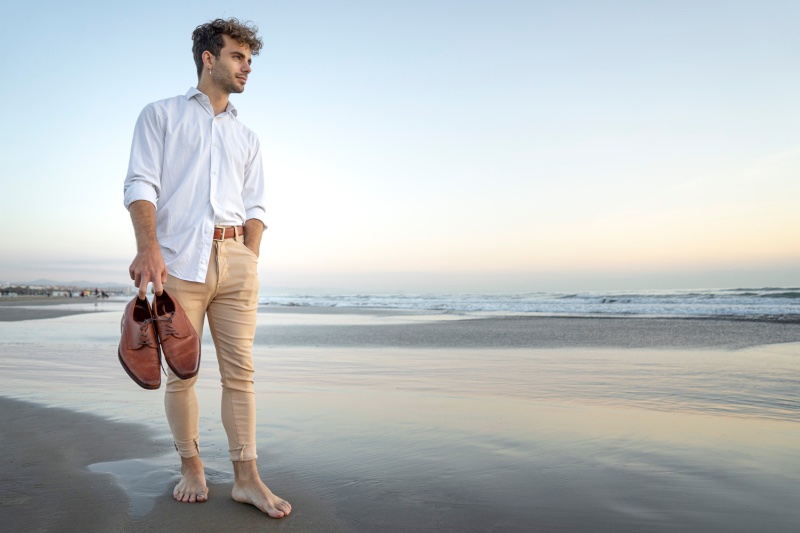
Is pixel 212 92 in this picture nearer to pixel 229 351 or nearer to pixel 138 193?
pixel 138 193

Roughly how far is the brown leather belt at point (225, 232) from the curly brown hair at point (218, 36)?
2.49 ft

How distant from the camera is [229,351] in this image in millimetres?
2648

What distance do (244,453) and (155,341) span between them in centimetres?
65

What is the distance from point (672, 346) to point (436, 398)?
5.97m

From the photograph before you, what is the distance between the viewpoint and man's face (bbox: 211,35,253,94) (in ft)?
8.92

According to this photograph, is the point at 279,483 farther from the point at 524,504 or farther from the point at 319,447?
the point at 524,504

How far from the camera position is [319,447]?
3434mm

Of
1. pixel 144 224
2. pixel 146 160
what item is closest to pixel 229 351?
pixel 144 224

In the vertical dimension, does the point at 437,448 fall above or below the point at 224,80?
below

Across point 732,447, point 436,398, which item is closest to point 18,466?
point 436,398

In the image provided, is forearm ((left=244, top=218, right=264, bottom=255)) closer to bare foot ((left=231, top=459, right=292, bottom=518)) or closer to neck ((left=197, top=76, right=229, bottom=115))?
neck ((left=197, top=76, right=229, bottom=115))

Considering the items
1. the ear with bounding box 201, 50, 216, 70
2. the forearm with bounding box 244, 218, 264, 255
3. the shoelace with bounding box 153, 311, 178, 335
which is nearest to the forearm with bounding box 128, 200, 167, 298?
the shoelace with bounding box 153, 311, 178, 335

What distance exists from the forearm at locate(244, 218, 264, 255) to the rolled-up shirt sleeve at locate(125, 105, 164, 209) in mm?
434

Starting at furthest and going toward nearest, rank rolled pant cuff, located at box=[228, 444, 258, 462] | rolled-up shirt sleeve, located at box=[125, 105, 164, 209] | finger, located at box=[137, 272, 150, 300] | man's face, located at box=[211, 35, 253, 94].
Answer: man's face, located at box=[211, 35, 253, 94], rolled pant cuff, located at box=[228, 444, 258, 462], rolled-up shirt sleeve, located at box=[125, 105, 164, 209], finger, located at box=[137, 272, 150, 300]
